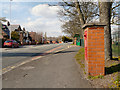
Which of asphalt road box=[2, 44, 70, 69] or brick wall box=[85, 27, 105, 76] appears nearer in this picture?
brick wall box=[85, 27, 105, 76]

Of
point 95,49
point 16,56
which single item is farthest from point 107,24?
point 16,56

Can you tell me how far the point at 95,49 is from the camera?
422 centimetres

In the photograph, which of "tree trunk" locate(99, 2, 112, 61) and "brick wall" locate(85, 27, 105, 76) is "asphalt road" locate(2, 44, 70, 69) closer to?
"brick wall" locate(85, 27, 105, 76)

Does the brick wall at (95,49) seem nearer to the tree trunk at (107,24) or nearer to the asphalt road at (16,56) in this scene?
the tree trunk at (107,24)

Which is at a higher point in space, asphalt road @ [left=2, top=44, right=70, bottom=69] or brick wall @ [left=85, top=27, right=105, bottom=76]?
brick wall @ [left=85, top=27, right=105, bottom=76]

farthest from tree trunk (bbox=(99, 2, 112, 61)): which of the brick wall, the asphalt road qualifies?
the asphalt road

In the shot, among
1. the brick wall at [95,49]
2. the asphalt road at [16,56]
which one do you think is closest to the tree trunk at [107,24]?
the brick wall at [95,49]

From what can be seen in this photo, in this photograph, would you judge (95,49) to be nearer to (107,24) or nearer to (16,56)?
(107,24)

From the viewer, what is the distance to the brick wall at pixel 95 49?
13.8 feet

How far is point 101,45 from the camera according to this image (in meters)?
4.22

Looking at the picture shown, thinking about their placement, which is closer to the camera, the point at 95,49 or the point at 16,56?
the point at 95,49

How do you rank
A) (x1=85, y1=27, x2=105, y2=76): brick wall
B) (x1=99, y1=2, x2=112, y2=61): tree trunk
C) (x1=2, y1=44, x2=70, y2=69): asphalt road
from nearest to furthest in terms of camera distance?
1. (x1=85, y1=27, x2=105, y2=76): brick wall
2. (x1=99, y1=2, x2=112, y2=61): tree trunk
3. (x1=2, y1=44, x2=70, y2=69): asphalt road

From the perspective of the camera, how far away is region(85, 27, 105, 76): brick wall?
166 inches

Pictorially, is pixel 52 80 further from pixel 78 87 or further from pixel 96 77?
pixel 96 77
